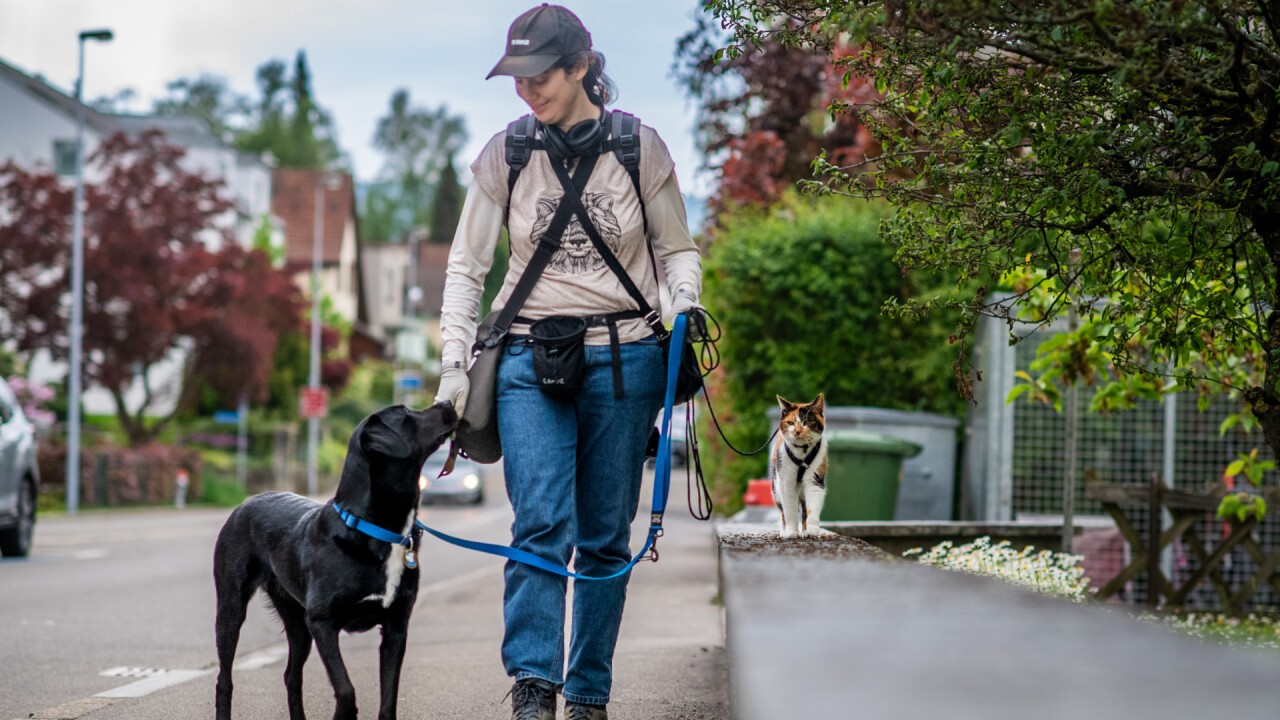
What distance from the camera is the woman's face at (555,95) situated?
4.71 m

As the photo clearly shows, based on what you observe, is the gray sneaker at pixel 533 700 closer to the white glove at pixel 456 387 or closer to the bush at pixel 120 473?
the white glove at pixel 456 387

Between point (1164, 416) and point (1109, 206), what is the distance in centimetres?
728

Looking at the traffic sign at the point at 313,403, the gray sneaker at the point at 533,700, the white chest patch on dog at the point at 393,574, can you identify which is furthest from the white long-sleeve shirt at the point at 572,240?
the traffic sign at the point at 313,403

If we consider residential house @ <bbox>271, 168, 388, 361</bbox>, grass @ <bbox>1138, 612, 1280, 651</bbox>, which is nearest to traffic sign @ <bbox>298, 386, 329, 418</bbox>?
residential house @ <bbox>271, 168, 388, 361</bbox>

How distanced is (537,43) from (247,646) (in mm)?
5210

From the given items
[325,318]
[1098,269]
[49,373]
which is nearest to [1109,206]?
[1098,269]

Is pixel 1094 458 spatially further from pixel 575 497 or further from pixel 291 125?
pixel 291 125

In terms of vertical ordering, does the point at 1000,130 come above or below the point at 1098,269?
above

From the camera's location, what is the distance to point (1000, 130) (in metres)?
4.38

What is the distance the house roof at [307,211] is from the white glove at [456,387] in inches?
2365

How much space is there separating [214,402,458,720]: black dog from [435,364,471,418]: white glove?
0.10 feet

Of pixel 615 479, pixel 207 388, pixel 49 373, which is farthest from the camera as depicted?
pixel 49 373

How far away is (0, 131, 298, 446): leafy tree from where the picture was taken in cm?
3219

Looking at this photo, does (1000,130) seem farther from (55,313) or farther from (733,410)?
(55,313)
